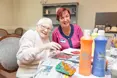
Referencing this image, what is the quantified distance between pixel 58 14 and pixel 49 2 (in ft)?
11.5

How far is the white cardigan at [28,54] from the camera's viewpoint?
46.1 inches

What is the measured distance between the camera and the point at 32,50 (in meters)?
1.16

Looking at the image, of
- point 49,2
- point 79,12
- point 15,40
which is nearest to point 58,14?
point 15,40

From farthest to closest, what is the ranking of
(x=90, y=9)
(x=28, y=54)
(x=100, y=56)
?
(x=90, y=9)
(x=28, y=54)
(x=100, y=56)

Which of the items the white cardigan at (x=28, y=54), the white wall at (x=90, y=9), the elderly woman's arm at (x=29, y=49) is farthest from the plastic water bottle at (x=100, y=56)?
the white wall at (x=90, y=9)

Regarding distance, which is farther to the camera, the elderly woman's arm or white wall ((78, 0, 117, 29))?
white wall ((78, 0, 117, 29))

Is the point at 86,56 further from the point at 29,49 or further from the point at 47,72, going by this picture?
the point at 29,49

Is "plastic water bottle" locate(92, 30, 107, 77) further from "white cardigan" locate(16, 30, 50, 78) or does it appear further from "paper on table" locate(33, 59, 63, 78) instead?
"white cardigan" locate(16, 30, 50, 78)

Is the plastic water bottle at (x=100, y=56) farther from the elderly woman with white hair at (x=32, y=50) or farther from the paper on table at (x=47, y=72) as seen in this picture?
the elderly woman with white hair at (x=32, y=50)

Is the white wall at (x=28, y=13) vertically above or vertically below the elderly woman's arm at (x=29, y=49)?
above

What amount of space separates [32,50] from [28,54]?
0.14 ft

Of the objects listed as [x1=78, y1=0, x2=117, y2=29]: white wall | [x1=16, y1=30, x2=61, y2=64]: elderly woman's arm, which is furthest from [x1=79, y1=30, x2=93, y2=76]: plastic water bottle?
[x1=78, y1=0, x2=117, y2=29]: white wall

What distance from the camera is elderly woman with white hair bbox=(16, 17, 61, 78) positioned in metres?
1.17

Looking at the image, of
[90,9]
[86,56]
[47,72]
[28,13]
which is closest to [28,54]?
[47,72]
